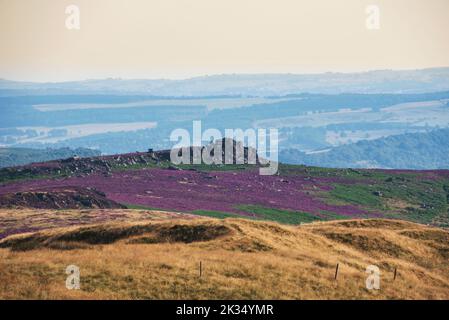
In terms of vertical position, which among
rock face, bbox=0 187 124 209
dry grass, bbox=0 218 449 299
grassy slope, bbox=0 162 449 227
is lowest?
grassy slope, bbox=0 162 449 227

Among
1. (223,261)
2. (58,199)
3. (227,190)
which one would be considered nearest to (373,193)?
(227,190)

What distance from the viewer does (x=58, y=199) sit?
11319 centimetres

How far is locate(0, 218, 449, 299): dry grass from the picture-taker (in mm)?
44250

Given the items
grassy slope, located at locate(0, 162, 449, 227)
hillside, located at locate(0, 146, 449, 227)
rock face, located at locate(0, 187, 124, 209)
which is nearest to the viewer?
rock face, located at locate(0, 187, 124, 209)

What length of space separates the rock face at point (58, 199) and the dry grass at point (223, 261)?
168 ft

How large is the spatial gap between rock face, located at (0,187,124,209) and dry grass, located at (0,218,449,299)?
51094 mm

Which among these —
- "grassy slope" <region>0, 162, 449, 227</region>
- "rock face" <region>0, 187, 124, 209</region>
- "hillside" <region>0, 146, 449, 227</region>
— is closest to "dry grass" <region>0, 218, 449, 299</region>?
"rock face" <region>0, 187, 124, 209</region>

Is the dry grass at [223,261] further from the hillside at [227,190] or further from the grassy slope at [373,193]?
the grassy slope at [373,193]

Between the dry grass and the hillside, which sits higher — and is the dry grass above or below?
above

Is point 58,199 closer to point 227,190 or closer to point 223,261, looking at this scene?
point 227,190

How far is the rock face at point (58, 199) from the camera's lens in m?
109

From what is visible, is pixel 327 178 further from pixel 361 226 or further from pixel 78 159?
pixel 361 226

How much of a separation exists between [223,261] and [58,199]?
6822 centimetres

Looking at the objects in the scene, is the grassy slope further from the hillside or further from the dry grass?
the dry grass
